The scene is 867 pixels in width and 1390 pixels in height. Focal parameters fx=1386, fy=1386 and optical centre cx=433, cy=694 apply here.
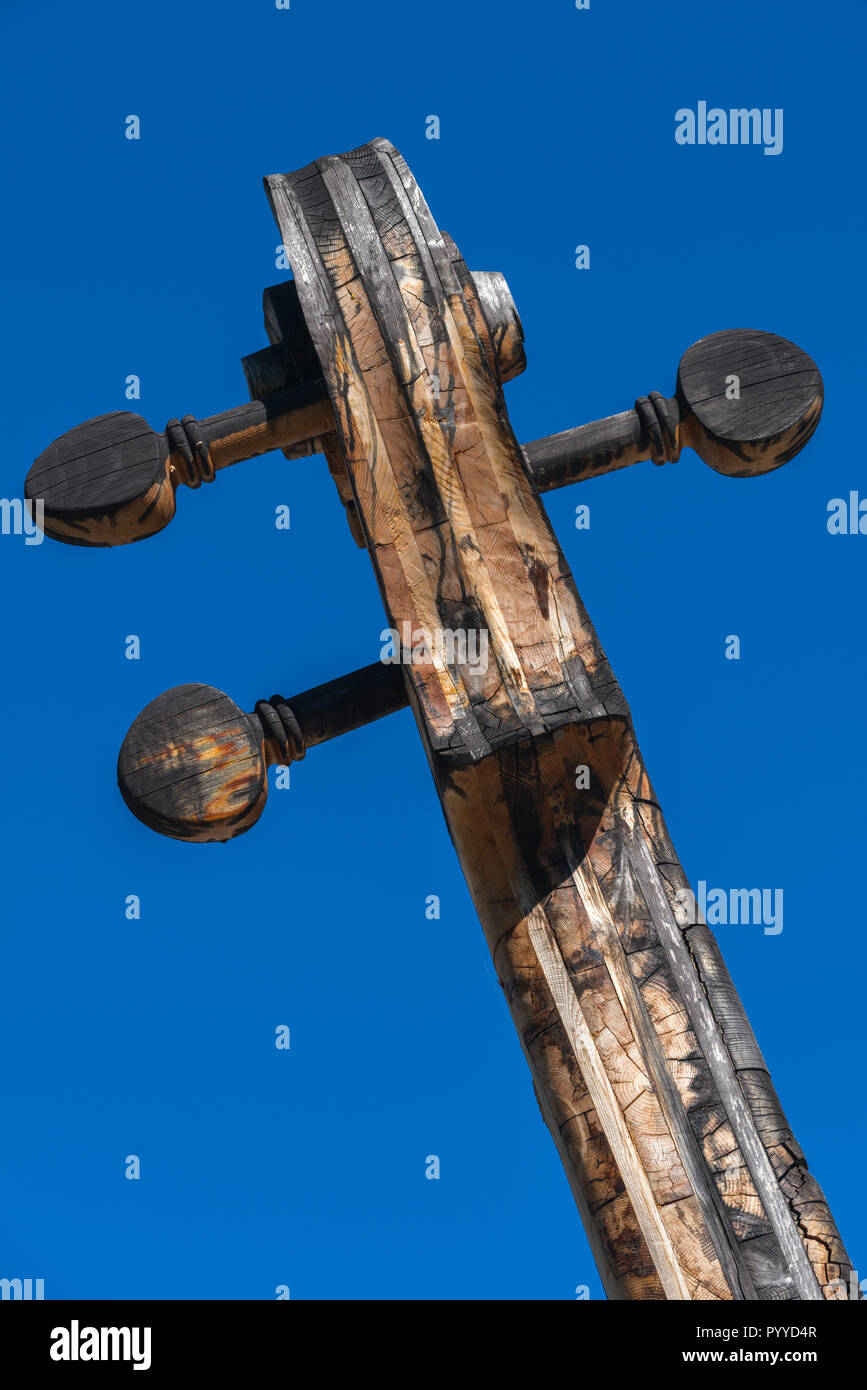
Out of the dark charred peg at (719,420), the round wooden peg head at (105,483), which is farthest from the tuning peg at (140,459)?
the dark charred peg at (719,420)

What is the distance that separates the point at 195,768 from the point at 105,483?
0.69 metres

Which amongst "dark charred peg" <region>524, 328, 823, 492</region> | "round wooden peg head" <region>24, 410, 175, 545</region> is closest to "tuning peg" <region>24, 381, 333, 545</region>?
"round wooden peg head" <region>24, 410, 175, 545</region>

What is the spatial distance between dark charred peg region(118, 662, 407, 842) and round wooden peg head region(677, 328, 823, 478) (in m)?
0.90

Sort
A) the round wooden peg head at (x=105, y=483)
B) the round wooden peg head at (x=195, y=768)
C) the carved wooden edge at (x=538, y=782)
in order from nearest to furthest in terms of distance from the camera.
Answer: the carved wooden edge at (x=538, y=782) → the round wooden peg head at (x=195, y=768) → the round wooden peg head at (x=105, y=483)

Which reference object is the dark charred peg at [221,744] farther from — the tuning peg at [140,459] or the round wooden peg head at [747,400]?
the round wooden peg head at [747,400]

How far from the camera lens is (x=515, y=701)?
268cm

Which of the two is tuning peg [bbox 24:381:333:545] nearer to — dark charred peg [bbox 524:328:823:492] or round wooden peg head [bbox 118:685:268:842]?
round wooden peg head [bbox 118:685:268:842]

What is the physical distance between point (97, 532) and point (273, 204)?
85cm

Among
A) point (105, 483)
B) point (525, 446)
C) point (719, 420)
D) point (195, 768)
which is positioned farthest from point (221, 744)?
point (719, 420)

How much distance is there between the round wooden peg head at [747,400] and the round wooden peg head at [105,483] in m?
1.21

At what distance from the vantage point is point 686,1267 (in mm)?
2398

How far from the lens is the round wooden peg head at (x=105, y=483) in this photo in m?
3.07

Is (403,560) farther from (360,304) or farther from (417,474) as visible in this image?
(360,304)

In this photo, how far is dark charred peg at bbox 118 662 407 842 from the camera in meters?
2.89
